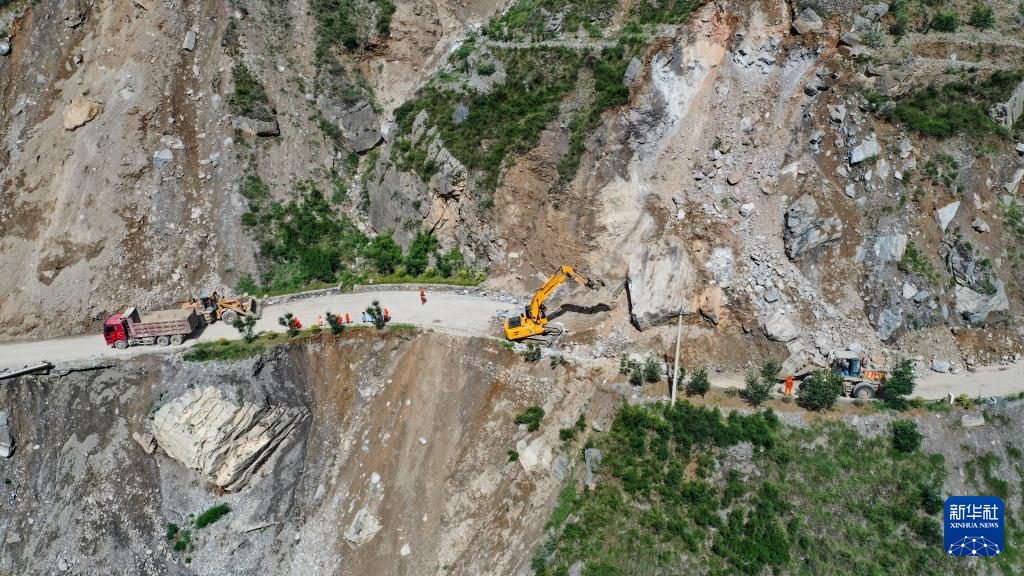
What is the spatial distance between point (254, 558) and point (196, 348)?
11056mm

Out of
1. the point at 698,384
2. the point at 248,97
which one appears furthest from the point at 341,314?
the point at 698,384

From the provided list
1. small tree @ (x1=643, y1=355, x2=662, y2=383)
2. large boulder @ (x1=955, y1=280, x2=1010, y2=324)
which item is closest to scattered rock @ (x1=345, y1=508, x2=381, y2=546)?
small tree @ (x1=643, y1=355, x2=662, y2=383)

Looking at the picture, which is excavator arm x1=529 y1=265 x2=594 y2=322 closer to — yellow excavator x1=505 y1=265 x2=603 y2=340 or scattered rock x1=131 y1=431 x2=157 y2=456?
yellow excavator x1=505 y1=265 x2=603 y2=340

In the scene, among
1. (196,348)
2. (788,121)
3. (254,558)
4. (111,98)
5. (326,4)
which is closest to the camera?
(254,558)

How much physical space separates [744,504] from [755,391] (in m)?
5.12

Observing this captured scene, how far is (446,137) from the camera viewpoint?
36281 millimetres

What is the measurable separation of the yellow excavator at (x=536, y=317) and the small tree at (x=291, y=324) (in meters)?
11.3

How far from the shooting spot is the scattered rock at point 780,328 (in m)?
28.4

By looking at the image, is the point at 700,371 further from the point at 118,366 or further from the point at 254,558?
the point at 118,366

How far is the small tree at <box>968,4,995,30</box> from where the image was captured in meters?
32.5

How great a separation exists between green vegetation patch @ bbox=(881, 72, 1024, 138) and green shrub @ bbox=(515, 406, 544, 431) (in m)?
24.3

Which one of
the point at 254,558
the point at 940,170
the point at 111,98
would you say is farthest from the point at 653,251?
the point at 111,98

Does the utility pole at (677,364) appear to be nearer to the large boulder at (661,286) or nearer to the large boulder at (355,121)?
the large boulder at (661,286)

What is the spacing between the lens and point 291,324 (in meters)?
30.2
